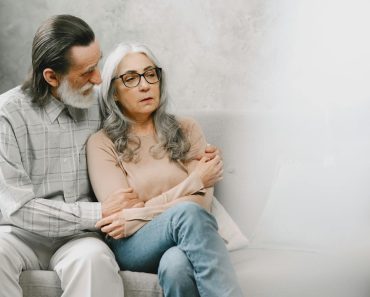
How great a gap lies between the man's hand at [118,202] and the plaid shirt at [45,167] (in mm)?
26

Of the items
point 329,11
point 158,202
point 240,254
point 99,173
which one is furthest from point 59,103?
point 329,11

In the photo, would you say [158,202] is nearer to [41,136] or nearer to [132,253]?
[132,253]

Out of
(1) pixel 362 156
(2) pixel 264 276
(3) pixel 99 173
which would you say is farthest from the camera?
(1) pixel 362 156

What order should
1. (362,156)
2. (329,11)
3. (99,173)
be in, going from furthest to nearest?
(329,11)
(362,156)
(99,173)

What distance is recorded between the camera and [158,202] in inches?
86.6

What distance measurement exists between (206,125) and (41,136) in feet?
2.12

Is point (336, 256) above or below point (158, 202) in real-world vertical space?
below

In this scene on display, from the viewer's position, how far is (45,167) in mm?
2199

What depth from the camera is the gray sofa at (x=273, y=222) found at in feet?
6.77

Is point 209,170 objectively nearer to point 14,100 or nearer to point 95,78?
point 95,78

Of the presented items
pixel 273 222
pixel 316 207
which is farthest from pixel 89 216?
pixel 316 207

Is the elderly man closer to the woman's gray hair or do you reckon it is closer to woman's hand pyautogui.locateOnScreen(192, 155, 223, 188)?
the woman's gray hair

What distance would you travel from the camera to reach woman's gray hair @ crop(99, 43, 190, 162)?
2.31 metres

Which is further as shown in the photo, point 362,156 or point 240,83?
point 240,83
